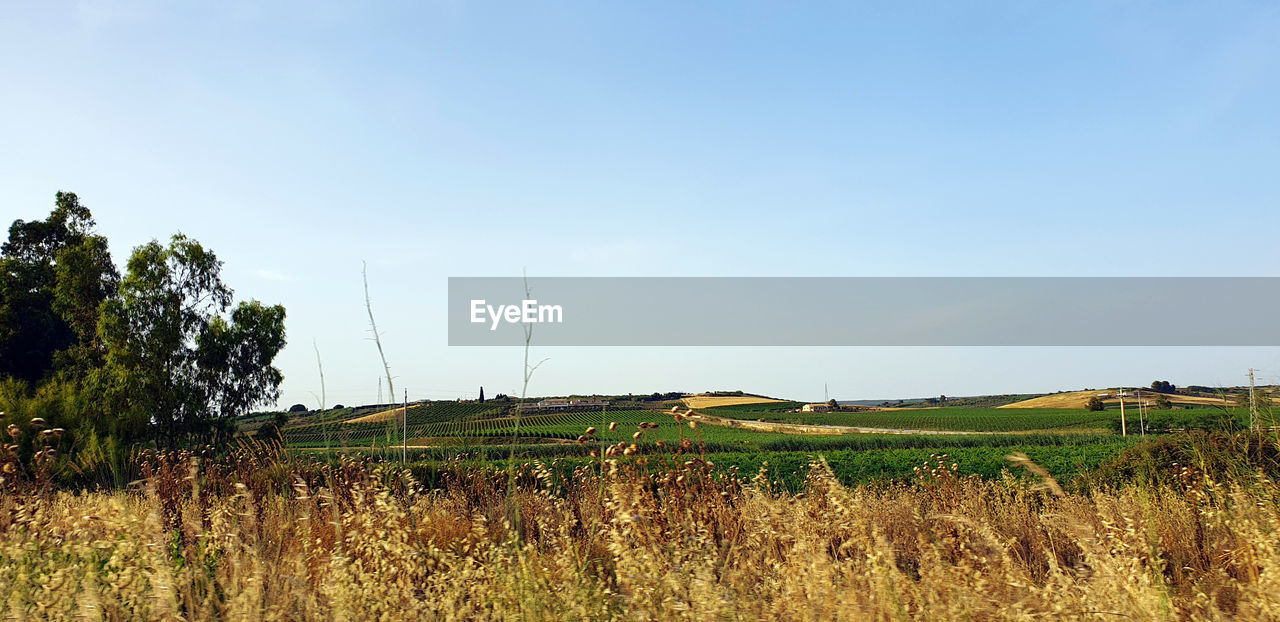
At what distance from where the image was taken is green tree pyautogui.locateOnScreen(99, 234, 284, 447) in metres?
32.5

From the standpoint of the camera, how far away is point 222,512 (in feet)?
15.6

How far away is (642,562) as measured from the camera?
3.07 metres

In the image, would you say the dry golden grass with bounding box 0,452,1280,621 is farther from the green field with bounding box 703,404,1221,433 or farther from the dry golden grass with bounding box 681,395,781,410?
the dry golden grass with bounding box 681,395,781,410

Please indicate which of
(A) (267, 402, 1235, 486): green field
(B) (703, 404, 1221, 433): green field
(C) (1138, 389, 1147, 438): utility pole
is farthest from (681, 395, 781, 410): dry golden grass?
(C) (1138, 389, 1147, 438): utility pole

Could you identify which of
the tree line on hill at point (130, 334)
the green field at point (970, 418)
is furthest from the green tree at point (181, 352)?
the green field at point (970, 418)

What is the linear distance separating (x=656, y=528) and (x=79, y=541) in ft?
10.1

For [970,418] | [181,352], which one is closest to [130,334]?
[181,352]

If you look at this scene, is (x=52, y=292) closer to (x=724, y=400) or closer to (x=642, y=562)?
(x=642, y=562)

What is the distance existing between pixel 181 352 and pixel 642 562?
38.5m

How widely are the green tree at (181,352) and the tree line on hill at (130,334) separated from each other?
0.16 feet

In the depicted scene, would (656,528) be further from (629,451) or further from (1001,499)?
(1001,499)

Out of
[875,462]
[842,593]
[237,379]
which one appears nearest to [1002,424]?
[875,462]

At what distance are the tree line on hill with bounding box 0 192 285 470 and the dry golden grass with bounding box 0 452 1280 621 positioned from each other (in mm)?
30925

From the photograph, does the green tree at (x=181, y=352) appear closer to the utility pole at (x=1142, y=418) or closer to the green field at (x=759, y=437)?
the green field at (x=759, y=437)
